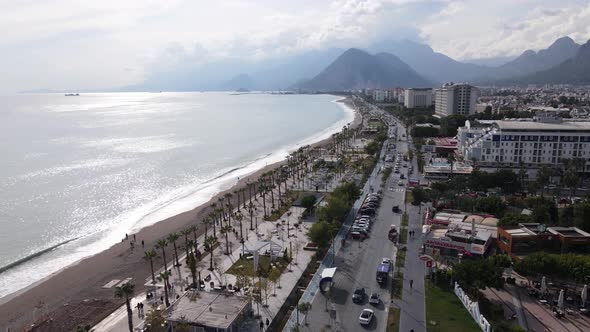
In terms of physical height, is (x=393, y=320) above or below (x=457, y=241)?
below

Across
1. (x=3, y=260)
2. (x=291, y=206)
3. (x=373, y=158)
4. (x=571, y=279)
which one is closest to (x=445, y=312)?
(x=571, y=279)

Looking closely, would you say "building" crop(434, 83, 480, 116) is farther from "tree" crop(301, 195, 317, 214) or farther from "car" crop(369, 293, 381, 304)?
"car" crop(369, 293, 381, 304)

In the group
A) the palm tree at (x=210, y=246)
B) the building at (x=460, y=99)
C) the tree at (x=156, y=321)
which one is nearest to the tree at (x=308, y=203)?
the palm tree at (x=210, y=246)

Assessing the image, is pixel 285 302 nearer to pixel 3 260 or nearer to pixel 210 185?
pixel 3 260

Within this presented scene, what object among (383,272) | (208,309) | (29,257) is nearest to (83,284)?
(29,257)

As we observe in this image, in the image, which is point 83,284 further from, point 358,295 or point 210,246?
point 358,295
